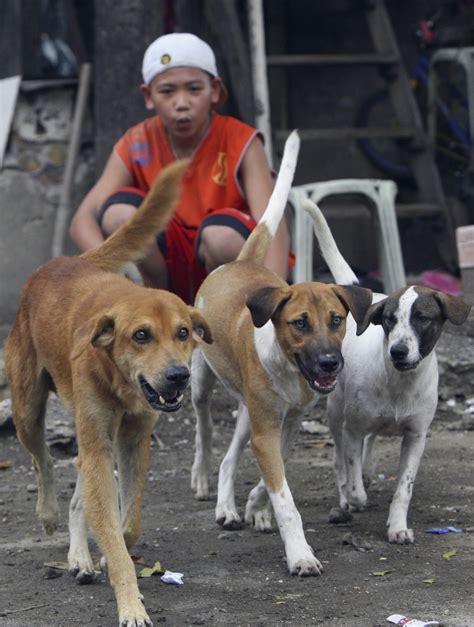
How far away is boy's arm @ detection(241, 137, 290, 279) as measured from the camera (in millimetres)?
5805

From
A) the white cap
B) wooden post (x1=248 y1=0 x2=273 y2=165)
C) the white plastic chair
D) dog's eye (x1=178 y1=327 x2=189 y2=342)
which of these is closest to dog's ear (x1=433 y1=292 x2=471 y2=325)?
dog's eye (x1=178 y1=327 x2=189 y2=342)

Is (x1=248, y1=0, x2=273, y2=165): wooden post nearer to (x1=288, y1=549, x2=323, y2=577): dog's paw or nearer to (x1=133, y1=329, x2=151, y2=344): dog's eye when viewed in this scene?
(x1=288, y1=549, x2=323, y2=577): dog's paw

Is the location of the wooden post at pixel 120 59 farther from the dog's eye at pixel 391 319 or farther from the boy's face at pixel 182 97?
the dog's eye at pixel 391 319

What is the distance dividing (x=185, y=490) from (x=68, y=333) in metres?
1.39

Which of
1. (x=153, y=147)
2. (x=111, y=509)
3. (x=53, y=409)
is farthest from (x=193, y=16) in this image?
(x=111, y=509)

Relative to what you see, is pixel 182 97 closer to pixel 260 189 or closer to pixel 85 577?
pixel 260 189

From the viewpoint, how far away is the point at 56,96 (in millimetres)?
8312

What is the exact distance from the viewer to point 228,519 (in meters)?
4.68

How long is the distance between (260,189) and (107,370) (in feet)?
7.39

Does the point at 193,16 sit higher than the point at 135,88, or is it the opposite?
the point at 193,16

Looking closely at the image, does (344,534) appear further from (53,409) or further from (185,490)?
(53,409)

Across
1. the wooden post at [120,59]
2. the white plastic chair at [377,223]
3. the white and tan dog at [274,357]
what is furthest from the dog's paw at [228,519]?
the wooden post at [120,59]

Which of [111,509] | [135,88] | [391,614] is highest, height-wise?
[135,88]

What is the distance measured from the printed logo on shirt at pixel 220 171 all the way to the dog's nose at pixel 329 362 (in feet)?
7.07
